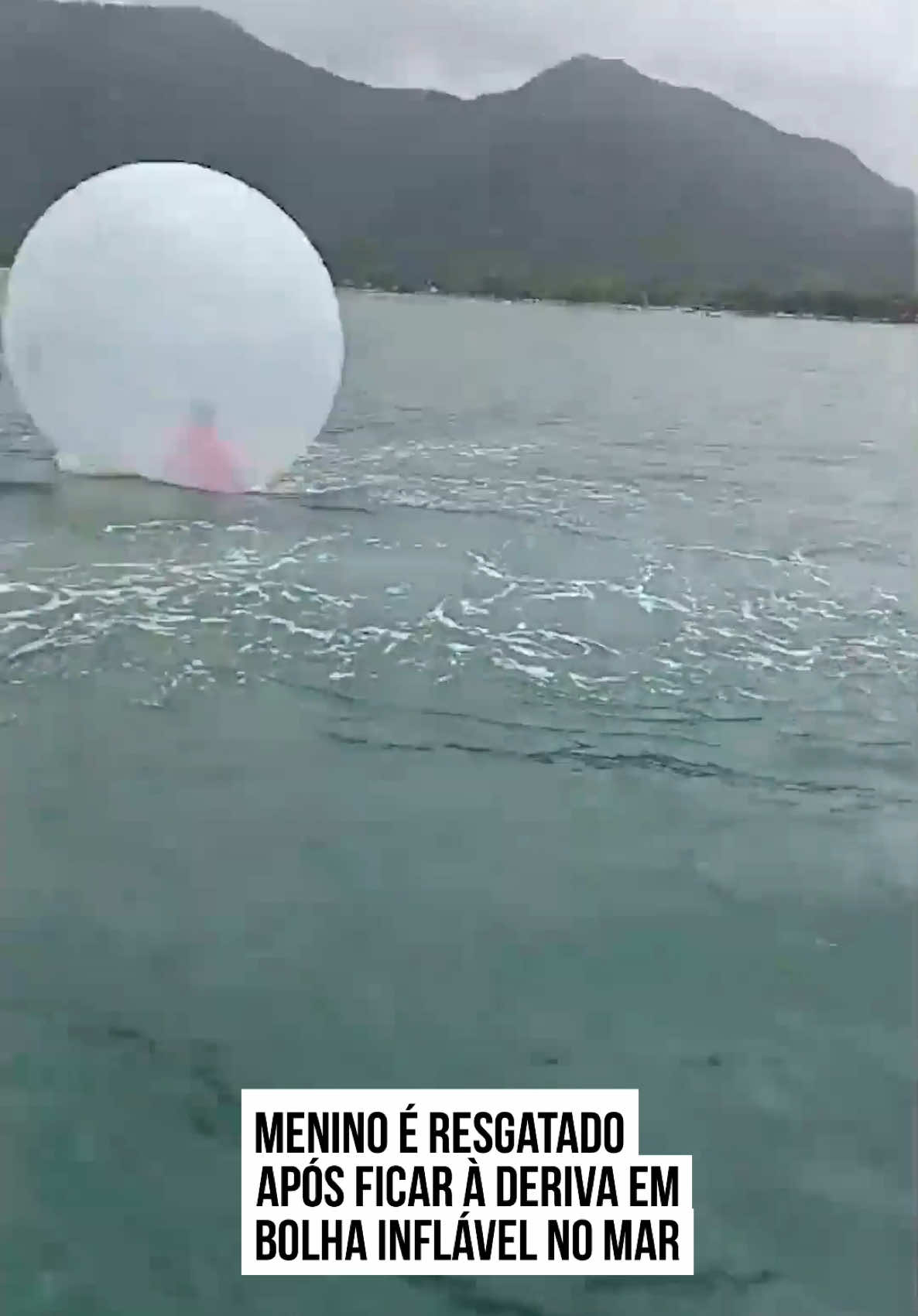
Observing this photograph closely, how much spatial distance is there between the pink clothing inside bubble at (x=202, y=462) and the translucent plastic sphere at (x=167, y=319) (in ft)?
0.05

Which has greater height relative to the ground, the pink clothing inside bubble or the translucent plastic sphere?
the translucent plastic sphere

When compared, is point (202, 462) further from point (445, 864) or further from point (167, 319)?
point (445, 864)

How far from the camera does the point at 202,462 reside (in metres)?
11.3

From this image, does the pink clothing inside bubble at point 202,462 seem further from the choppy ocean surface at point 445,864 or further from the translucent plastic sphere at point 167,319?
the choppy ocean surface at point 445,864

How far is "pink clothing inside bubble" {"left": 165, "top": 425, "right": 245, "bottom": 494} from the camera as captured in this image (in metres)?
11.0

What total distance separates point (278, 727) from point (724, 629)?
4.19 metres

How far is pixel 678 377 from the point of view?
1495 inches

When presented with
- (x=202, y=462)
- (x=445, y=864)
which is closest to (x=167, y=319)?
(x=202, y=462)

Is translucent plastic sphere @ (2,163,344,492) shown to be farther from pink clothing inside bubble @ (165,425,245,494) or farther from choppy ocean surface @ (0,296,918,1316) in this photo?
choppy ocean surface @ (0,296,918,1316)

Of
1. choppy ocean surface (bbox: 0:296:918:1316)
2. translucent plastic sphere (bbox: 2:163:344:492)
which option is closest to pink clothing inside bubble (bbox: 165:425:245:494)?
translucent plastic sphere (bbox: 2:163:344:492)

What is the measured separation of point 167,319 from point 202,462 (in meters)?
1.33

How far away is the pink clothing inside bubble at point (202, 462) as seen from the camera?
11.0 metres

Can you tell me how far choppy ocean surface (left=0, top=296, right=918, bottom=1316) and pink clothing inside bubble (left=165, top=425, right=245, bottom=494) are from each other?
0.89 meters

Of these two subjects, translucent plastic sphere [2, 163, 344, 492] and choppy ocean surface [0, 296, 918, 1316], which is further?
translucent plastic sphere [2, 163, 344, 492]
